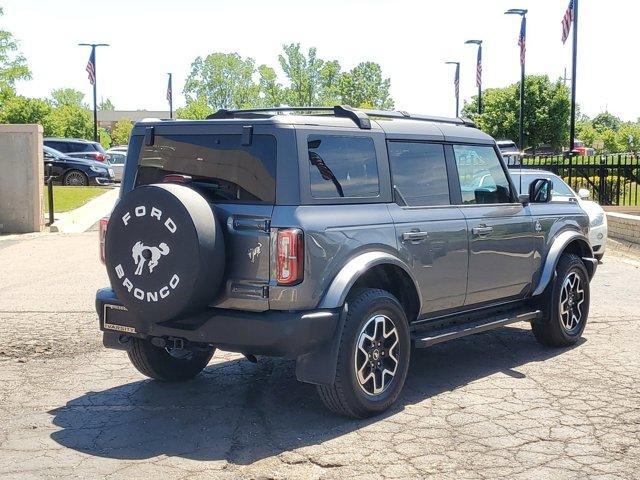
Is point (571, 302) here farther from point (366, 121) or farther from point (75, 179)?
point (75, 179)

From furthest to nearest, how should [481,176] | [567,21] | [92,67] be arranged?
[92,67], [567,21], [481,176]

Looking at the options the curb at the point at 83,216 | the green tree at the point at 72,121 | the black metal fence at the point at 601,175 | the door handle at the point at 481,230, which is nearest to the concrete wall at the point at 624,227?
the black metal fence at the point at 601,175

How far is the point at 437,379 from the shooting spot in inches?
261

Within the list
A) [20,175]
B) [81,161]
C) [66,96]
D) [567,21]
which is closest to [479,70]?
[567,21]

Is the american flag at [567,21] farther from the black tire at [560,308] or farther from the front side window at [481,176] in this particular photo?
the front side window at [481,176]

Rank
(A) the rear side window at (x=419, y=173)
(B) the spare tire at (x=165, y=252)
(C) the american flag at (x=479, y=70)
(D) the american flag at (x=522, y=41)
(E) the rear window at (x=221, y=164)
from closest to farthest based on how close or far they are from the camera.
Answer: (B) the spare tire at (x=165, y=252) → (E) the rear window at (x=221, y=164) → (A) the rear side window at (x=419, y=173) → (D) the american flag at (x=522, y=41) → (C) the american flag at (x=479, y=70)

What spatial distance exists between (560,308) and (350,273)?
9.64 feet

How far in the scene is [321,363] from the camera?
521 centimetres

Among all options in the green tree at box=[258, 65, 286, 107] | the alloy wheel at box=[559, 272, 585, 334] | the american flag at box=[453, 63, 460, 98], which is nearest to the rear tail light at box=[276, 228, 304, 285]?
the alloy wheel at box=[559, 272, 585, 334]

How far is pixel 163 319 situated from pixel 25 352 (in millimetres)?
2906

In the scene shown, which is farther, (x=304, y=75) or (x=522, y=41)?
(x=304, y=75)

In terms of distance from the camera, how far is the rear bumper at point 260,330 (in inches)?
199

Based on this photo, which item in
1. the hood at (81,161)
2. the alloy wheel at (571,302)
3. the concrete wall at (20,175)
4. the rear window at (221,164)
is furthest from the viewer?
the hood at (81,161)

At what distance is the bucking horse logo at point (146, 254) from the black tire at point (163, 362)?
103 centimetres
